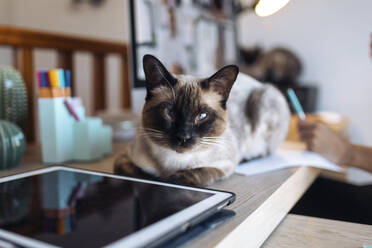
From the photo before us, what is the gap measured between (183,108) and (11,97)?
2.01ft

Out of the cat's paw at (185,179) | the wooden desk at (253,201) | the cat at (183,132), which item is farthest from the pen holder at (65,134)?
the cat's paw at (185,179)

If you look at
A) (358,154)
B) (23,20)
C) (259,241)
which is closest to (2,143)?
(259,241)

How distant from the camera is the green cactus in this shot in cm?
105

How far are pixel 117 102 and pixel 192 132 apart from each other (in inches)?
118

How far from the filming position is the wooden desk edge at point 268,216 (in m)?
0.56

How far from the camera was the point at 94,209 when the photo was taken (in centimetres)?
58

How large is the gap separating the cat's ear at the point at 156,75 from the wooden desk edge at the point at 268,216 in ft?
1.17

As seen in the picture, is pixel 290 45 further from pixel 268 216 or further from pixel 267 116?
pixel 268 216

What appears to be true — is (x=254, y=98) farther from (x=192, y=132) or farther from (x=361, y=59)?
(x=361, y=59)

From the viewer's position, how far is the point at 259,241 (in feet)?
2.14

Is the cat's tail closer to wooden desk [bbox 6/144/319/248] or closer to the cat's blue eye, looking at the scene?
wooden desk [bbox 6/144/319/248]

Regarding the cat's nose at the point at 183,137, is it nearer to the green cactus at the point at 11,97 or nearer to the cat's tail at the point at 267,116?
the cat's tail at the point at 267,116

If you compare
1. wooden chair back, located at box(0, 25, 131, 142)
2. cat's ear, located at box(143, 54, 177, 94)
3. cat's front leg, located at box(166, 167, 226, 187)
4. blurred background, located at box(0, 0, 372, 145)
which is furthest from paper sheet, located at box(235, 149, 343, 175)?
wooden chair back, located at box(0, 25, 131, 142)

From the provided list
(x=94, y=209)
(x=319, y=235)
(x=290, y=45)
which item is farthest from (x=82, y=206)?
(x=290, y=45)
